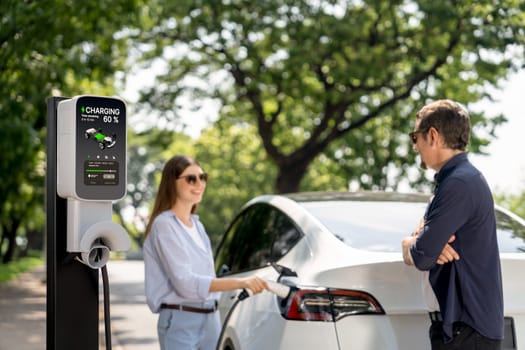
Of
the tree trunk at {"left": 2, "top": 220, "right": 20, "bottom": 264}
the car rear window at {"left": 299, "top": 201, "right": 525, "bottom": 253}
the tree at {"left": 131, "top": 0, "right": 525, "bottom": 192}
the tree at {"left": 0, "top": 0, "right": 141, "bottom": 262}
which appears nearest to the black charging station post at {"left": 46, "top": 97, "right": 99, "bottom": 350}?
the car rear window at {"left": 299, "top": 201, "right": 525, "bottom": 253}

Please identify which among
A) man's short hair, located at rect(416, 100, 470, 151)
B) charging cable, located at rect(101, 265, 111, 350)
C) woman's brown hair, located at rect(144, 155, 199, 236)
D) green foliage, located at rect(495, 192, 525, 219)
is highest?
man's short hair, located at rect(416, 100, 470, 151)

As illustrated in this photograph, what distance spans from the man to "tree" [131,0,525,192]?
1410 cm

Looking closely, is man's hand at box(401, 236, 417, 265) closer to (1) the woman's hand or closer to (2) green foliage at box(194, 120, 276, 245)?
(1) the woman's hand

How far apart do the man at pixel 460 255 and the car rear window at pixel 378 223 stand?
2.57ft

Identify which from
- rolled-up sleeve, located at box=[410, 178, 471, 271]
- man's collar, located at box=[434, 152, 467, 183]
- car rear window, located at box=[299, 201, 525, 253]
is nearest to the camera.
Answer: rolled-up sleeve, located at box=[410, 178, 471, 271]

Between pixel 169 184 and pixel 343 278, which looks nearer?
pixel 343 278

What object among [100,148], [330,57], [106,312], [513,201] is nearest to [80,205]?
[100,148]

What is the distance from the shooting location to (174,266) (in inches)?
171

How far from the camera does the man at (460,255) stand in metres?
3.48

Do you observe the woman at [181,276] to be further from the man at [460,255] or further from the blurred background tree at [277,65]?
the blurred background tree at [277,65]

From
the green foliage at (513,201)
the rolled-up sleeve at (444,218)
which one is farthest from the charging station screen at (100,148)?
the green foliage at (513,201)

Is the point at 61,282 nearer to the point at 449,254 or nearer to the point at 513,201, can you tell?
the point at 449,254

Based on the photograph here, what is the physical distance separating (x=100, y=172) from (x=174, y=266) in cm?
65

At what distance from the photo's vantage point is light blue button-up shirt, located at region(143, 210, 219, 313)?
170 inches
